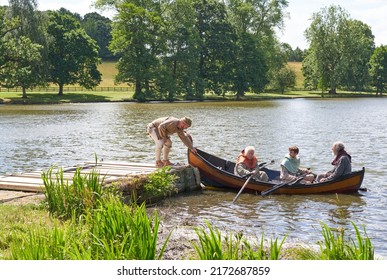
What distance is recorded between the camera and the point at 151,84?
69062 millimetres

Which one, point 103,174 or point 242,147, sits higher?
point 103,174

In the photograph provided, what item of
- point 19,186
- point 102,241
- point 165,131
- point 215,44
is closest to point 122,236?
point 102,241

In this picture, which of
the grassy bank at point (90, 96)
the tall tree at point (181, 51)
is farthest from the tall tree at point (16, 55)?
the tall tree at point (181, 51)

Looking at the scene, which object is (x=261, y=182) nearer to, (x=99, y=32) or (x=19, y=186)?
(x=19, y=186)

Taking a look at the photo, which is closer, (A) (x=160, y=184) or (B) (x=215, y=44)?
(A) (x=160, y=184)

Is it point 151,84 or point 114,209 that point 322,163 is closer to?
point 114,209

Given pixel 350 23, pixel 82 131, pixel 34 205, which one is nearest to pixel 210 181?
pixel 34 205

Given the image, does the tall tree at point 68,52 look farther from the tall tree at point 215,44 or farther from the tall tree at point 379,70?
the tall tree at point 379,70

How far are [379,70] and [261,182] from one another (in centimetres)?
8948

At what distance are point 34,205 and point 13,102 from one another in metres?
50.5

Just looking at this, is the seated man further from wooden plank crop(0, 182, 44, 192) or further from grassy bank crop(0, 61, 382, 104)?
grassy bank crop(0, 61, 382, 104)

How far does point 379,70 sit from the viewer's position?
97.9 metres

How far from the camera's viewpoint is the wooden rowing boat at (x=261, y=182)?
13734 millimetres

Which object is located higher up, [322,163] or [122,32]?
[122,32]
